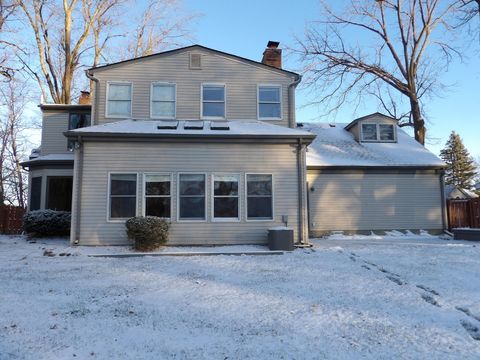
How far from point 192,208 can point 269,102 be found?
4.91 meters

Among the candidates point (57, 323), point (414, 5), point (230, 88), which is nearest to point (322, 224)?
point (230, 88)

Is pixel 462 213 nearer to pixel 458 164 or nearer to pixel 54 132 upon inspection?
pixel 54 132

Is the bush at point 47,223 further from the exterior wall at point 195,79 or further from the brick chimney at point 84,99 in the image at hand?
the brick chimney at point 84,99

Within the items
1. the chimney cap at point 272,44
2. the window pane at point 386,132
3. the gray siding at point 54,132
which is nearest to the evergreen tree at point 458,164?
the window pane at point 386,132

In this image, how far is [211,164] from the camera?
12.5 m

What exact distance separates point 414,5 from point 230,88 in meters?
18.9

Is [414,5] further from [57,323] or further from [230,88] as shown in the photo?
[57,323]

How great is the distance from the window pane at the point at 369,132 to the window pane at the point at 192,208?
10186mm

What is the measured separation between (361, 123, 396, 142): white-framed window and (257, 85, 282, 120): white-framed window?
653 cm

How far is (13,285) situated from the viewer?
7027mm

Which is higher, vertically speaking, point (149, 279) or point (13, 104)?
point (13, 104)

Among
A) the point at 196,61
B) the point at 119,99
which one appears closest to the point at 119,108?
the point at 119,99

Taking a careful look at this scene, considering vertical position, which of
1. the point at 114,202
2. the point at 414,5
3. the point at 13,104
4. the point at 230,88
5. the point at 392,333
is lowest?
the point at 392,333

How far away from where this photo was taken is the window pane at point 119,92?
1378 cm
